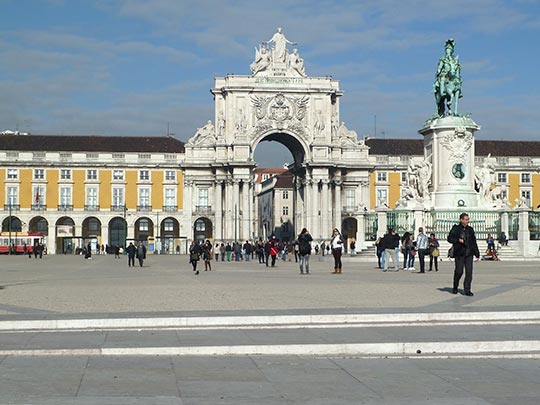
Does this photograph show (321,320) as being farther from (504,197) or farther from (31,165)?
(31,165)

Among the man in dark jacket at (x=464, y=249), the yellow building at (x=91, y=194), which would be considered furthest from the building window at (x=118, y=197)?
the man in dark jacket at (x=464, y=249)

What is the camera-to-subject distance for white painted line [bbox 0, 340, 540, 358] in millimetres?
10414

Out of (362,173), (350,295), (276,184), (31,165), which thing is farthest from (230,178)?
(350,295)

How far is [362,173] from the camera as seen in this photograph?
3529 inches

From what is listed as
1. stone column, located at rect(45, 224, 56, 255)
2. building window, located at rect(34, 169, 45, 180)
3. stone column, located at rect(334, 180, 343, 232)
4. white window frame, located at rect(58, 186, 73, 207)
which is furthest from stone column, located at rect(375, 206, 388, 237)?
building window, located at rect(34, 169, 45, 180)

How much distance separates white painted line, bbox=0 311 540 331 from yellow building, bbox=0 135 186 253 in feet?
241

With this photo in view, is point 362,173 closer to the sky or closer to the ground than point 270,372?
closer to the sky

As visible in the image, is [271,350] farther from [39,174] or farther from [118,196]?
[39,174]

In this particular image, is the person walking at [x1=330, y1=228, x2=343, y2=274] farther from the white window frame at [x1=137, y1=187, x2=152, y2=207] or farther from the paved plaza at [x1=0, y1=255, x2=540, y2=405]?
the white window frame at [x1=137, y1=187, x2=152, y2=207]

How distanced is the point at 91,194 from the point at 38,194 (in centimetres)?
505

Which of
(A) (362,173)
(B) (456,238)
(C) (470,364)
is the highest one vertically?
(A) (362,173)

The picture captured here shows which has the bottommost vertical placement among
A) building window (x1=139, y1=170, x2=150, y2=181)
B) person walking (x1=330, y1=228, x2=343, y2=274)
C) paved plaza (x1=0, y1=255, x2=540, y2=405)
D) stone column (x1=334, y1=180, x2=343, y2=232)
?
paved plaza (x1=0, y1=255, x2=540, y2=405)

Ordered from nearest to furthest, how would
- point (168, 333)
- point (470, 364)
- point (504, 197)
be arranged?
1. point (470, 364)
2. point (168, 333)
3. point (504, 197)

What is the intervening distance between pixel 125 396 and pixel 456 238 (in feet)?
36.0
